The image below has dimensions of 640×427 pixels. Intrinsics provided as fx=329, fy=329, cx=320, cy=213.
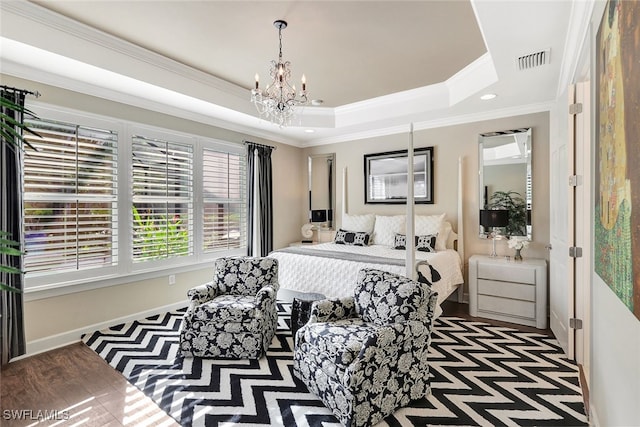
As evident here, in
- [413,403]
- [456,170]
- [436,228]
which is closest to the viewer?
[413,403]

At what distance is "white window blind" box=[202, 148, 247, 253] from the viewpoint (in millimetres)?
4543

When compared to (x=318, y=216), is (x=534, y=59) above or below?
above

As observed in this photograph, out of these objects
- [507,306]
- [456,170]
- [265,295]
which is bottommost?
[507,306]

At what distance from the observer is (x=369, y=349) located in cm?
189

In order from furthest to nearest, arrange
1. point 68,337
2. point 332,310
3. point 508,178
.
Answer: point 508,178 → point 68,337 → point 332,310

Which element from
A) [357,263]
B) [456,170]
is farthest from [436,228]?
[357,263]

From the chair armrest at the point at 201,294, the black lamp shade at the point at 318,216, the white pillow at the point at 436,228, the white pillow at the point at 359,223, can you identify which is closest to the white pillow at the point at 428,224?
the white pillow at the point at 436,228

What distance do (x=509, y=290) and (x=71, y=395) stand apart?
13.4ft

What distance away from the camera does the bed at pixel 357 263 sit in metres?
3.43

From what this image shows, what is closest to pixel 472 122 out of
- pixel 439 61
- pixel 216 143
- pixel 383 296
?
pixel 439 61

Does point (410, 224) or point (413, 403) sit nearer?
point (413, 403)

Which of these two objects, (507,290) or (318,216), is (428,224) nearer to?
(507,290)

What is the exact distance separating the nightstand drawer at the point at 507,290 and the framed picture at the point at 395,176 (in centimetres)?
144

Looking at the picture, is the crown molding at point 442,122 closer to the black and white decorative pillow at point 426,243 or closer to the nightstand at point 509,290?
the black and white decorative pillow at point 426,243
